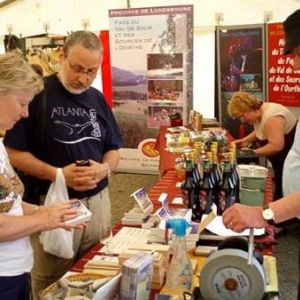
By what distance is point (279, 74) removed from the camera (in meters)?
→ 5.50

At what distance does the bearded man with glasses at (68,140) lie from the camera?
1928 millimetres

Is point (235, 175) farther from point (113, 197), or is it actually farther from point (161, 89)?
point (161, 89)

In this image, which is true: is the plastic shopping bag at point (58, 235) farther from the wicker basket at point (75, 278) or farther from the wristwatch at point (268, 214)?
the wristwatch at point (268, 214)

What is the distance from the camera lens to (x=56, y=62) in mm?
6055

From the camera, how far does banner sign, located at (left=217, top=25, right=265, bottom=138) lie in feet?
18.1

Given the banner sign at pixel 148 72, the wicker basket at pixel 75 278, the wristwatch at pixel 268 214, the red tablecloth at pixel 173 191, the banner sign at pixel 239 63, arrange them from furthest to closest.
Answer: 1. the banner sign at pixel 148 72
2. the banner sign at pixel 239 63
3. the red tablecloth at pixel 173 191
4. the wristwatch at pixel 268 214
5. the wicker basket at pixel 75 278

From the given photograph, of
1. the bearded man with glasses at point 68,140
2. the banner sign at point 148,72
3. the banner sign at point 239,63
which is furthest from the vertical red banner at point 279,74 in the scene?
the bearded man with glasses at point 68,140

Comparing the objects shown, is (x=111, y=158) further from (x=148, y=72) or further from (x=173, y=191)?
(x=148, y=72)

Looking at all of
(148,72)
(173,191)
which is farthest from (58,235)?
(148,72)

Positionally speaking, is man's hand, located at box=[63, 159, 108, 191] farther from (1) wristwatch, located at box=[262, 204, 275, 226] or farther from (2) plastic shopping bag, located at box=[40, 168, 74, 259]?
(1) wristwatch, located at box=[262, 204, 275, 226]

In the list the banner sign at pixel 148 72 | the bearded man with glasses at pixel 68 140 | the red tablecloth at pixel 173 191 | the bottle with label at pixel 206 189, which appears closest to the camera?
the red tablecloth at pixel 173 191

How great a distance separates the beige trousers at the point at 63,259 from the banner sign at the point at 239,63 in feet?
12.5

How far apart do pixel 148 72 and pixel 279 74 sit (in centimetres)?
156

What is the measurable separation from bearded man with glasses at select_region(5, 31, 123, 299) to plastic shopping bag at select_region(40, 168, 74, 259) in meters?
0.03
